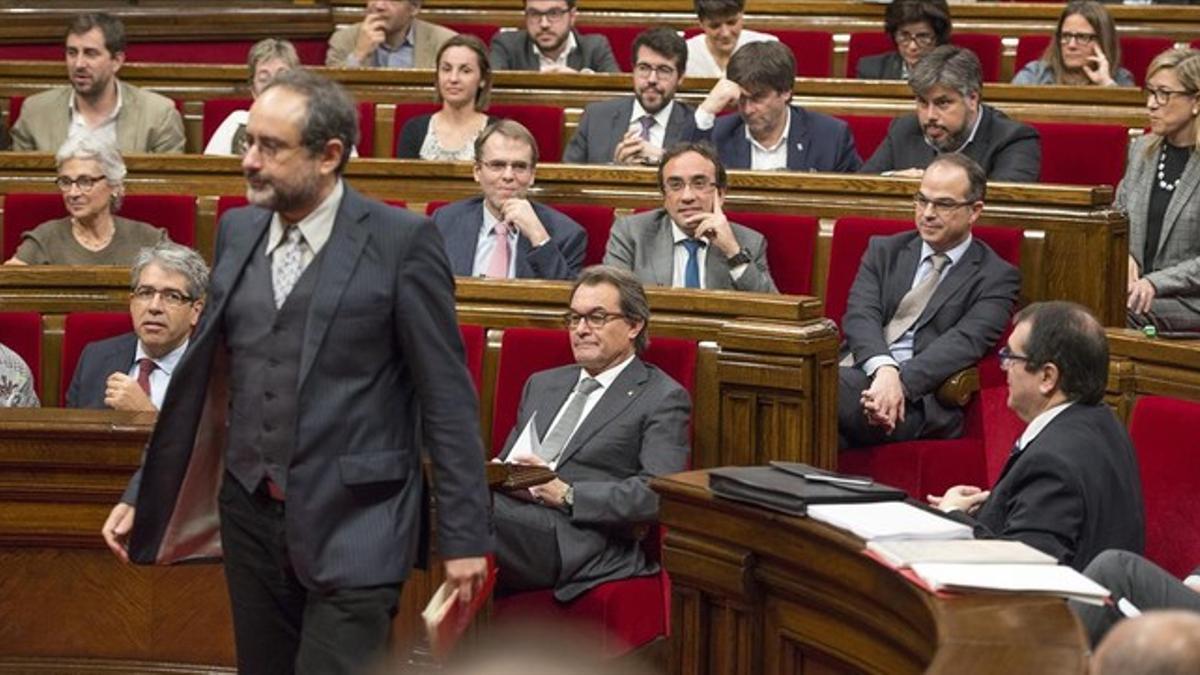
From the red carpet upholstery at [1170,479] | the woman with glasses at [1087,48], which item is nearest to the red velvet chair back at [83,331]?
the red carpet upholstery at [1170,479]

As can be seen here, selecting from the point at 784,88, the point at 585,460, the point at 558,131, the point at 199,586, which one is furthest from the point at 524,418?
the point at 558,131

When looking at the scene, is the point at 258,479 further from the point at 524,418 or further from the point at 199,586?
the point at 524,418

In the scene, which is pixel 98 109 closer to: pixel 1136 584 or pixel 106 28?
pixel 106 28

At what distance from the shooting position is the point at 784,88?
3670 millimetres

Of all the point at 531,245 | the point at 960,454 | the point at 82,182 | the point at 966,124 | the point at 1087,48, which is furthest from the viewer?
the point at 1087,48

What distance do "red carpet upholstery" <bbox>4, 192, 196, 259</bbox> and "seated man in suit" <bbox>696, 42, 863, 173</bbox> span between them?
966mm

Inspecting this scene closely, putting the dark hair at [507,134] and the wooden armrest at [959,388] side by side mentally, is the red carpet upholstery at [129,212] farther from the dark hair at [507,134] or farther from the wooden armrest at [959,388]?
the wooden armrest at [959,388]

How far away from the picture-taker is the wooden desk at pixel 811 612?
1.55m

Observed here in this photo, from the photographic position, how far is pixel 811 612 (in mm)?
2027

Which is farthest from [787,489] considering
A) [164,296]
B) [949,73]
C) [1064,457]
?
[949,73]

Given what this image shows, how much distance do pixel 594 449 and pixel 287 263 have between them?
2.96ft

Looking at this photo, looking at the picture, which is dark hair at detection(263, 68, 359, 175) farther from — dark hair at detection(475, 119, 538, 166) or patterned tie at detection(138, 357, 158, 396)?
dark hair at detection(475, 119, 538, 166)

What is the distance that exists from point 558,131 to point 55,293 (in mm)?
1327

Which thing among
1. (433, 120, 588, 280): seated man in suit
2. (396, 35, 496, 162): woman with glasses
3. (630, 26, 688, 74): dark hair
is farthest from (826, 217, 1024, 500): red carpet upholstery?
(396, 35, 496, 162): woman with glasses
